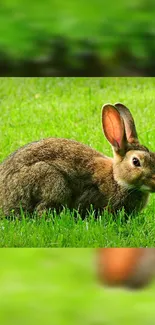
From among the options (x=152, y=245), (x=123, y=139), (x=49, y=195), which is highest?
(x=123, y=139)

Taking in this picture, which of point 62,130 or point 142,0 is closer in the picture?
point 142,0

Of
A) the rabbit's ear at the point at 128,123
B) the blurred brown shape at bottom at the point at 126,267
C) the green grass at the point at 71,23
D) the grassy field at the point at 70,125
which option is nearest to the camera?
the green grass at the point at 71,23

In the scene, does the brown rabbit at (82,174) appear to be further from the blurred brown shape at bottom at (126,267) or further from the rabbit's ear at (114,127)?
the blurred brown shape at bottom at (126,267)

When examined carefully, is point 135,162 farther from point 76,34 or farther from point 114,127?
point 76,34

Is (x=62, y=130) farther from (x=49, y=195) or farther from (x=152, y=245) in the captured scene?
(x=152, y=245)

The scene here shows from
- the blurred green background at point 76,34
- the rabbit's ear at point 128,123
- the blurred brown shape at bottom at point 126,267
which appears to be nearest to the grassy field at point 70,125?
the rabbit's ear at point 128,123

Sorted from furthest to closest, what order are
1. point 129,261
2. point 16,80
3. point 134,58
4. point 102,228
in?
1. point 102,228
2. point 16,80
3. point 129,261
4. point 134,58

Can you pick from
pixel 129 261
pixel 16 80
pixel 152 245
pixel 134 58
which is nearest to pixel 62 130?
pixel 16 80
